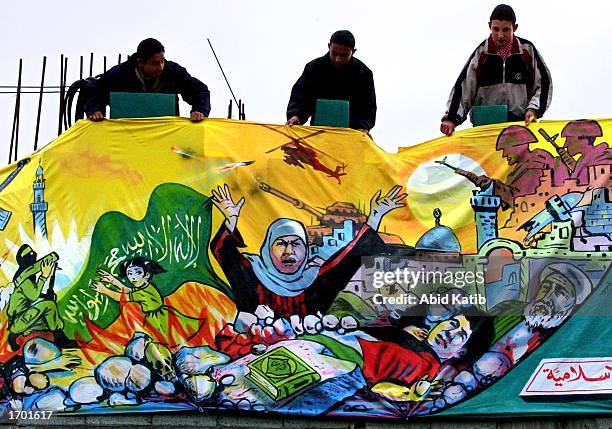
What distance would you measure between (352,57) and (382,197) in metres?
1.31

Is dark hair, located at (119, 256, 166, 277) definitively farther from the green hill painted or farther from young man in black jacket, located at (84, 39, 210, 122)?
young man in black jacket, located at (84, 39, 210, 122)

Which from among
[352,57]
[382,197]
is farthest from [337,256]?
[352,57]

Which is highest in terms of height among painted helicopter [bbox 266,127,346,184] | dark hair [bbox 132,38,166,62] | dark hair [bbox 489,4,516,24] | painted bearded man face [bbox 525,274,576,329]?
dark hair [bbox 489,4,516,24]

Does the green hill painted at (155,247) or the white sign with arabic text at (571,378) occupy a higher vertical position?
the green hill painted at (155,247)

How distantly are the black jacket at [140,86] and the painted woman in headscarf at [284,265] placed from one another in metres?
0.95

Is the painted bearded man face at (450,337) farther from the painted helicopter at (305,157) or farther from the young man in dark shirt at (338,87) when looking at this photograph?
the young man in dark shirt at (338,87)

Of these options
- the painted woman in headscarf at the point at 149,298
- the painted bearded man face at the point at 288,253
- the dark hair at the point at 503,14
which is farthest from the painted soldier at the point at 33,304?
the dark hair at the point at 503,14

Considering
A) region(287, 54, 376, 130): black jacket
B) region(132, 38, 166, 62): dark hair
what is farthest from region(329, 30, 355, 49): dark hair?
region(132, 38, 166, 62): dark hair

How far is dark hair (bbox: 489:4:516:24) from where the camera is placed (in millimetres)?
8406

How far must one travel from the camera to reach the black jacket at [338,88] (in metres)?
8.55

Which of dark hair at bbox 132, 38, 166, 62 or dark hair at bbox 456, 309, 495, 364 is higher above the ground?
dark hair at bbox 132, 38, 166, 62

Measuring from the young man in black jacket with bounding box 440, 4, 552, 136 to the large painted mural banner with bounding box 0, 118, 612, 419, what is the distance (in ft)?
1.38

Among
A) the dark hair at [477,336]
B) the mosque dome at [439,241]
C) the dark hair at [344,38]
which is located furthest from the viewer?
the dark hair at [344,38]

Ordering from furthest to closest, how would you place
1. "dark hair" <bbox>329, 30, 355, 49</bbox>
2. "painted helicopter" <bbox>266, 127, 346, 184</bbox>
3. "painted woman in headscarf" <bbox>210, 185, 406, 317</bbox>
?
"dark hair" <bbox>329, 30, 355, 49</bbox> → "painted helicopter" <bbox>266, 127, 346, 184</bbox> → "painted woman in headscarf" <bbox>210, 185, 406, 317</bbox>
